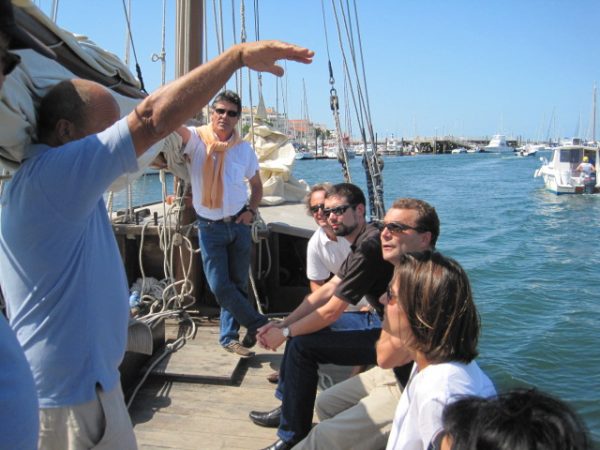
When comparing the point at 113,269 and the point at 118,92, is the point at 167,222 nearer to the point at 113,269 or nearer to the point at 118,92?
the point at 118,92

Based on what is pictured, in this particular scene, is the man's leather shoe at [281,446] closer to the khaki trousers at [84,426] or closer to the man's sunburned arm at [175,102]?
the khaki trousers at [84,426]

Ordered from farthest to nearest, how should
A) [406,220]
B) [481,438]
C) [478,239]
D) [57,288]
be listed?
[478,239] < [406,220] < [57,288] < [481,438]

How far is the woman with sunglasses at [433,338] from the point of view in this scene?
1.46 metres

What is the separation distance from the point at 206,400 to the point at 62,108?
1.99 metres

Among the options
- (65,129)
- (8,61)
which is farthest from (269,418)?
(8,61)

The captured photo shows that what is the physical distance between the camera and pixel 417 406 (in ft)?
4.85

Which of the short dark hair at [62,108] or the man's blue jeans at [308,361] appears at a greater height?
the short dark hair at [62,108]

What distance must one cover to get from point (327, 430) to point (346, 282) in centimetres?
66

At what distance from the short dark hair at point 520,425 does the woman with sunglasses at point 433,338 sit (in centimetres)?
44

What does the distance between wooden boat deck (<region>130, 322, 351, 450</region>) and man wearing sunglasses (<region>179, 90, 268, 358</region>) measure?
190 millimetres

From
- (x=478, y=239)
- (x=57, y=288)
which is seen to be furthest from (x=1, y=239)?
(x=478, y=239)

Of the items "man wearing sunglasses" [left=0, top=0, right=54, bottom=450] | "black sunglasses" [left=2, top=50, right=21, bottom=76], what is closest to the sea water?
"man wearing sunglasses" [left=0, top=0, right=54, bottom=450]

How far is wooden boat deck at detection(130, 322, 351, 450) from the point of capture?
259 cm

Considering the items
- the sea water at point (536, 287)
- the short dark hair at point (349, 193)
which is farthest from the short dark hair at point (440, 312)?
the sea water at point (536, 287)
